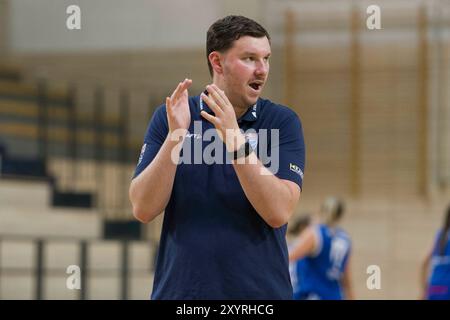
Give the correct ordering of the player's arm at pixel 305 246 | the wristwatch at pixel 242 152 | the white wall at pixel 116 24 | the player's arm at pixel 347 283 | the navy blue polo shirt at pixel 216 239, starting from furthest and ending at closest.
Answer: the white wall at pixel 116 24 < the player's arm at pixel 347 283 < the player's arm at pixel 305 246 < the navy blue polo shirt at pixel 216 239 < the wristwatch at pixel 242 152

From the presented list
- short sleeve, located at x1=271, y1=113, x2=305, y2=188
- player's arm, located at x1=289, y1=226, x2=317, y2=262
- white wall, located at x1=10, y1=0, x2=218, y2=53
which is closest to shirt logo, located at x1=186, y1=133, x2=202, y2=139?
short sleeve, located at x1=271, y1=113, x2=305, y2=188

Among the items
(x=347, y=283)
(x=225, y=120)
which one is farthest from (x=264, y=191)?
(x=347, y=283)

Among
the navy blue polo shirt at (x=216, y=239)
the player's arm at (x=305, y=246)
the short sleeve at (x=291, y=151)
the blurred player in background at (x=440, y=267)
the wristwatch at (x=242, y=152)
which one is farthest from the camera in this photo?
the player's arm at (x=305, y=246)

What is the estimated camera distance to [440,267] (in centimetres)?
677

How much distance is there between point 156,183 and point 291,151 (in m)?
0.45

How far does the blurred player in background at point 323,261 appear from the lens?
7465 mm

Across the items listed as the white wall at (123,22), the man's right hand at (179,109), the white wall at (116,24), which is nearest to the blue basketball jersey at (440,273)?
the man's right hand at (179,109)

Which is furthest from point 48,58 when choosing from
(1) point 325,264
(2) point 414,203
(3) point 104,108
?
(1) point 325,264

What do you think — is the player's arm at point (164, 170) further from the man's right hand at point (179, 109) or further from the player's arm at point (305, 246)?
the player's arm at point (305, 246)

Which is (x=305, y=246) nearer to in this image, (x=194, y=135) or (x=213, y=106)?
(x=194, y=135)

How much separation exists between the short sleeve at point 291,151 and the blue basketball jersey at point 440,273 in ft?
13.1

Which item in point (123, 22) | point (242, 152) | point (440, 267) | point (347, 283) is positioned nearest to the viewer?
point (242, 152)

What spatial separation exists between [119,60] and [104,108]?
670 mm
